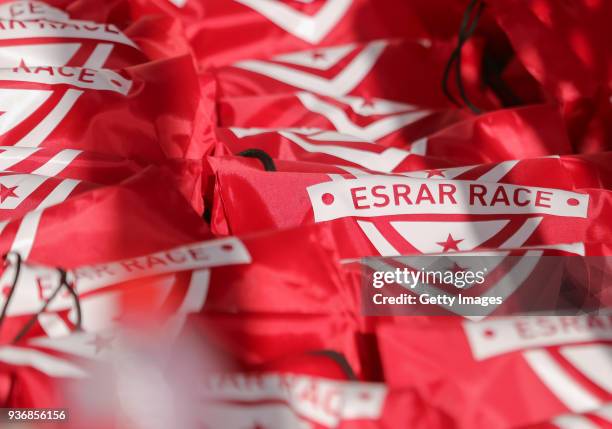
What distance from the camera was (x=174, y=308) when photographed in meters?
0.70

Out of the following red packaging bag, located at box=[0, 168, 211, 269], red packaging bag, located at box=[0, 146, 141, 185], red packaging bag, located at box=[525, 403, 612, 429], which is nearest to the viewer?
red packaging bag, located at box=[525, 403, 612, 429]

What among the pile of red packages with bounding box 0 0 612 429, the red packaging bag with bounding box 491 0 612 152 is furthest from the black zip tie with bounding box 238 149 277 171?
the red packaging bag with bounding box 491 0 612 152

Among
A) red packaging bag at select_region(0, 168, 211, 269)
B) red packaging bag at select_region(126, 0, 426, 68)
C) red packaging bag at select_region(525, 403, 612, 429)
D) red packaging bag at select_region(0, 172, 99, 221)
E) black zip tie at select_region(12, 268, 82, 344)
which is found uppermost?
red packaging bag at select_region(126, 0, 426, 68)

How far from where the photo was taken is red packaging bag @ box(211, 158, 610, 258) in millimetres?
825

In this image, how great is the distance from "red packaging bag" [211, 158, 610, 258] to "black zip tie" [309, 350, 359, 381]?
153 millimetres

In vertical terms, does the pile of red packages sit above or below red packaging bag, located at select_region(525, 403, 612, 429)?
above

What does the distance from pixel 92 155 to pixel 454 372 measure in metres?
0.53

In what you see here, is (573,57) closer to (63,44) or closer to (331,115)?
(331,115)

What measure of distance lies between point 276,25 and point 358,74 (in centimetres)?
18

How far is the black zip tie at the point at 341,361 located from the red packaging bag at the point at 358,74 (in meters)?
0.64

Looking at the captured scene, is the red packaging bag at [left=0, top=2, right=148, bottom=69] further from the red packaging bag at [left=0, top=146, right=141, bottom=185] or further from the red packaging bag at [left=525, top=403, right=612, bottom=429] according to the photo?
the red packaging bag at [left=525, top=403, right=612, bottom=429]

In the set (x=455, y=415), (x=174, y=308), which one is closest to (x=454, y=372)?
(x=455, y=415)

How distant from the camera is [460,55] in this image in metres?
1.23

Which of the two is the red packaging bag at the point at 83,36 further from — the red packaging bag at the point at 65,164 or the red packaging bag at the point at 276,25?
the red packaging bag at the point at 65,164
